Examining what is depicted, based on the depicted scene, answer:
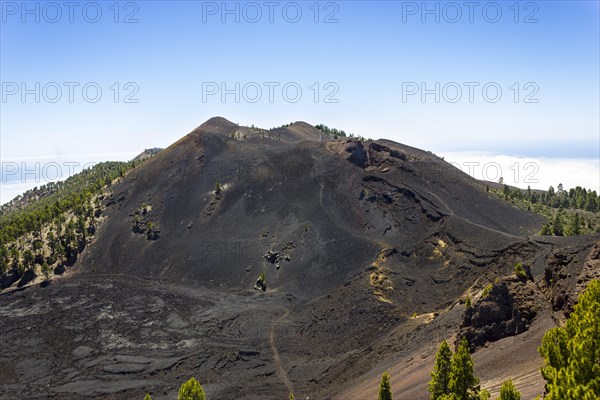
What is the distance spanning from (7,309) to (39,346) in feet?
54.9

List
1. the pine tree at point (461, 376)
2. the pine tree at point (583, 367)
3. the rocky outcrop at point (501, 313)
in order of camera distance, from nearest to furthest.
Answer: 1. the pine tree at point (583, 367)
2. the pine tree at point (461, 376)
3. the rocky outcrop at point (501, 313)

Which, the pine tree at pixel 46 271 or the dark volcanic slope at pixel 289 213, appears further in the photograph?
the pine tree at pixel 46 271

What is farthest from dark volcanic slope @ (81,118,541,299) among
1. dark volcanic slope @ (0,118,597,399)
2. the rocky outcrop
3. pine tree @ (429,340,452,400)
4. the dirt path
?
pine tree @ (429,340,452,400)

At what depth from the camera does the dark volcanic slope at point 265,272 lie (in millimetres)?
46844

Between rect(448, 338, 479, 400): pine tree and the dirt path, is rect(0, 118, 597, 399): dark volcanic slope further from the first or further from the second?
rect(448, 338, 479, 400): pine tree

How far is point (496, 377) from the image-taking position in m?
30.5

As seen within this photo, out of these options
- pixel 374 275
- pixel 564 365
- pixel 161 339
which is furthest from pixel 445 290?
pixel 564 365

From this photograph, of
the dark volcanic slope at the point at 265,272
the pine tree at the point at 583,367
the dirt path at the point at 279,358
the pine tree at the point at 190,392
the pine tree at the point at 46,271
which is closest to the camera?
the pine tree at the point at 583,367

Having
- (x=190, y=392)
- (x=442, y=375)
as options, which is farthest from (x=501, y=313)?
(x=190, y=392)

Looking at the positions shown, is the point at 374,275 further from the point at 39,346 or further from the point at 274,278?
the point at 39,346

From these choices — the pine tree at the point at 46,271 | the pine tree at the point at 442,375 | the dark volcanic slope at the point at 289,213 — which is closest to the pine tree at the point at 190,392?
the pine tree at the point at 442,375

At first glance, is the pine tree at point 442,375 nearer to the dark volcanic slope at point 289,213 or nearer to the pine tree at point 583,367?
the pine tree at point 583,367

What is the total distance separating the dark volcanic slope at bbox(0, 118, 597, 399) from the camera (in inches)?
1844

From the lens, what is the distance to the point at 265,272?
228 feet
